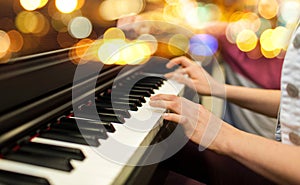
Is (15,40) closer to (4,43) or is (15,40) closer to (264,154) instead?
(4,43)

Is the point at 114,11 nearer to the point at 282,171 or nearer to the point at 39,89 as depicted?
the point at 39,89

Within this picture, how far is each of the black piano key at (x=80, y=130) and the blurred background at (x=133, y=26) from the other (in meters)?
0.17

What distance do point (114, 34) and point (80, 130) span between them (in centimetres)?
63

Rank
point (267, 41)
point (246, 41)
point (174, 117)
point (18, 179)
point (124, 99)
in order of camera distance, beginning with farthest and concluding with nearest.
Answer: point (246, 41) → point (267, 41) → point (124, 99) → point (174, 117) → point (18, 179)

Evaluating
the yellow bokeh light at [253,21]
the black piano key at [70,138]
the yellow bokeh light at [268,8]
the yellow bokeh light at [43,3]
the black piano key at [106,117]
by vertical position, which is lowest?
the yellow bokeh light at [253,21]

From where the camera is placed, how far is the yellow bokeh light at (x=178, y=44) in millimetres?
1578

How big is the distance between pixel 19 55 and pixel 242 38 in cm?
161

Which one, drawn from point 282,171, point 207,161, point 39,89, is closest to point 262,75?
point 207,161

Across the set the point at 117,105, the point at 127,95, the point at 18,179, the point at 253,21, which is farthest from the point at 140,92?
the point at 253,21

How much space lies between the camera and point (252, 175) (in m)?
0.98

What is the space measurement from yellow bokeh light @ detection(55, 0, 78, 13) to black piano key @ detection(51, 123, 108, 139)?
34cm

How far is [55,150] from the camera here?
57 centimetres

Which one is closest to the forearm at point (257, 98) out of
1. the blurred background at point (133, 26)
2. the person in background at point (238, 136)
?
the person in background at point (238, 136)

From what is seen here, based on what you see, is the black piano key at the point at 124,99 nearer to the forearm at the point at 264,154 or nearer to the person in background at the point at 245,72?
the forearm at the point at 264,154
